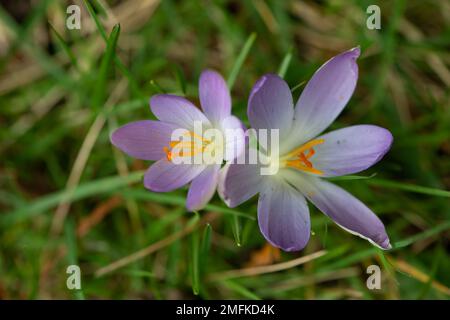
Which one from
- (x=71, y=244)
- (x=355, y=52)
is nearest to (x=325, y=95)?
(x=355, y=52)

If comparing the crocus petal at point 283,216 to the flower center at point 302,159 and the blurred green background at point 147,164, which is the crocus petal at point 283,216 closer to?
the flower center at point 302,159

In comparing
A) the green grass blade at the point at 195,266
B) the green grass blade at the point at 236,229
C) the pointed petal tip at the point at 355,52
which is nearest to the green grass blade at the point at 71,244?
the green grass blade at the point at 195,266

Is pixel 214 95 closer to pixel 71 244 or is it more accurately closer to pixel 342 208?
pixel 342 208

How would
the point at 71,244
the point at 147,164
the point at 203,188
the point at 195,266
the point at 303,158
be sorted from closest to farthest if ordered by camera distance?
1. the point at 203,188
2. the point at 303,158
3. the point at 195,266
4. the point at 71,244
5. the point at 147,164

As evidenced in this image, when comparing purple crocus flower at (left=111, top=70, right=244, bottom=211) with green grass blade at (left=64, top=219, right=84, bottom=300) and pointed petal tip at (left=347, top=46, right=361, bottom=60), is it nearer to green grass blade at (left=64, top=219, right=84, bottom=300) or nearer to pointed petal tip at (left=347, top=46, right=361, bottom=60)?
pointed petal tip at (left=347, top=46, right=361, bottom=60)
